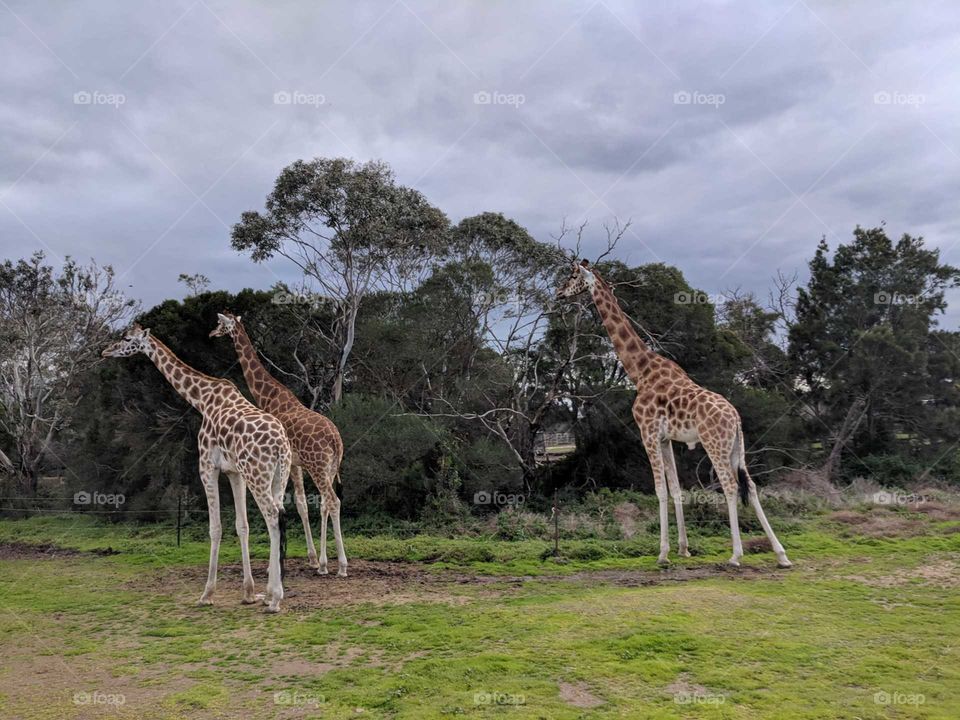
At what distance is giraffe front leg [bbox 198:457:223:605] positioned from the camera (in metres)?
9.00

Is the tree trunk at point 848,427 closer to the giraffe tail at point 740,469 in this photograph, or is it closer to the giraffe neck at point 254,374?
the giraffe tail at point 740,469

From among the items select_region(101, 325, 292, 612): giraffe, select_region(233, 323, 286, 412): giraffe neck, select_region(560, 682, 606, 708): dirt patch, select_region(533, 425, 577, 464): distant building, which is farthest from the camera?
select_region(533, 425, 577, 464): distant building

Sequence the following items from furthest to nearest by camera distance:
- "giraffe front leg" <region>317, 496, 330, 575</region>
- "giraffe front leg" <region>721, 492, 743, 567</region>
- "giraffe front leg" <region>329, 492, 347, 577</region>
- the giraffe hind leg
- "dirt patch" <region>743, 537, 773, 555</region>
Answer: "dirt patch" <region>743, 537, 773, 555</region>, the giraffe hind leg, "giraffe front leg" <region>317, 496, 330, 575</region>, "giraffe front leg" <region>329, 492, 347, 577</region>, "giraffe front leg" <region>721, 492, 743, 567</region>

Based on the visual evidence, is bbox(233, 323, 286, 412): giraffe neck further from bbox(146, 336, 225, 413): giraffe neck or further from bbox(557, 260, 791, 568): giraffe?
bbox(557, 260, 791, 568): giraffe

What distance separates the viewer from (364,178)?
1809cm

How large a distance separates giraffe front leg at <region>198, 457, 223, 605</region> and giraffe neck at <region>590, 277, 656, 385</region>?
7028mm

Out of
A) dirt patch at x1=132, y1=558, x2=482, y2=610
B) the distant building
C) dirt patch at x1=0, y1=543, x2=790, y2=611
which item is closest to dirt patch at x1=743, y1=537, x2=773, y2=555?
dirt patch at x1=0, y1=543, x2=790, y2=611

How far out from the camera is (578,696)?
543 centimetres

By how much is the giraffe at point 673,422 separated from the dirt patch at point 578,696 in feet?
17.7

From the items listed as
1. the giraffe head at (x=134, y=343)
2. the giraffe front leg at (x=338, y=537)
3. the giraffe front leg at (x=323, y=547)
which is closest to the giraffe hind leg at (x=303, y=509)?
the giraffe front leg at (x=323, y=547)

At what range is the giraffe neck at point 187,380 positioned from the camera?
1018cm

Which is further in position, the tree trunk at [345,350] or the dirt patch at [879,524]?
the tree trunk at [345,350]

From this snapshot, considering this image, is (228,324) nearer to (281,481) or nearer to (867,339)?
(281,481)

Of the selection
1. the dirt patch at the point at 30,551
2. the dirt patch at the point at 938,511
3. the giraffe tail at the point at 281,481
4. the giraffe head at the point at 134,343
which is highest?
the giraffe head at the point at 134,343
